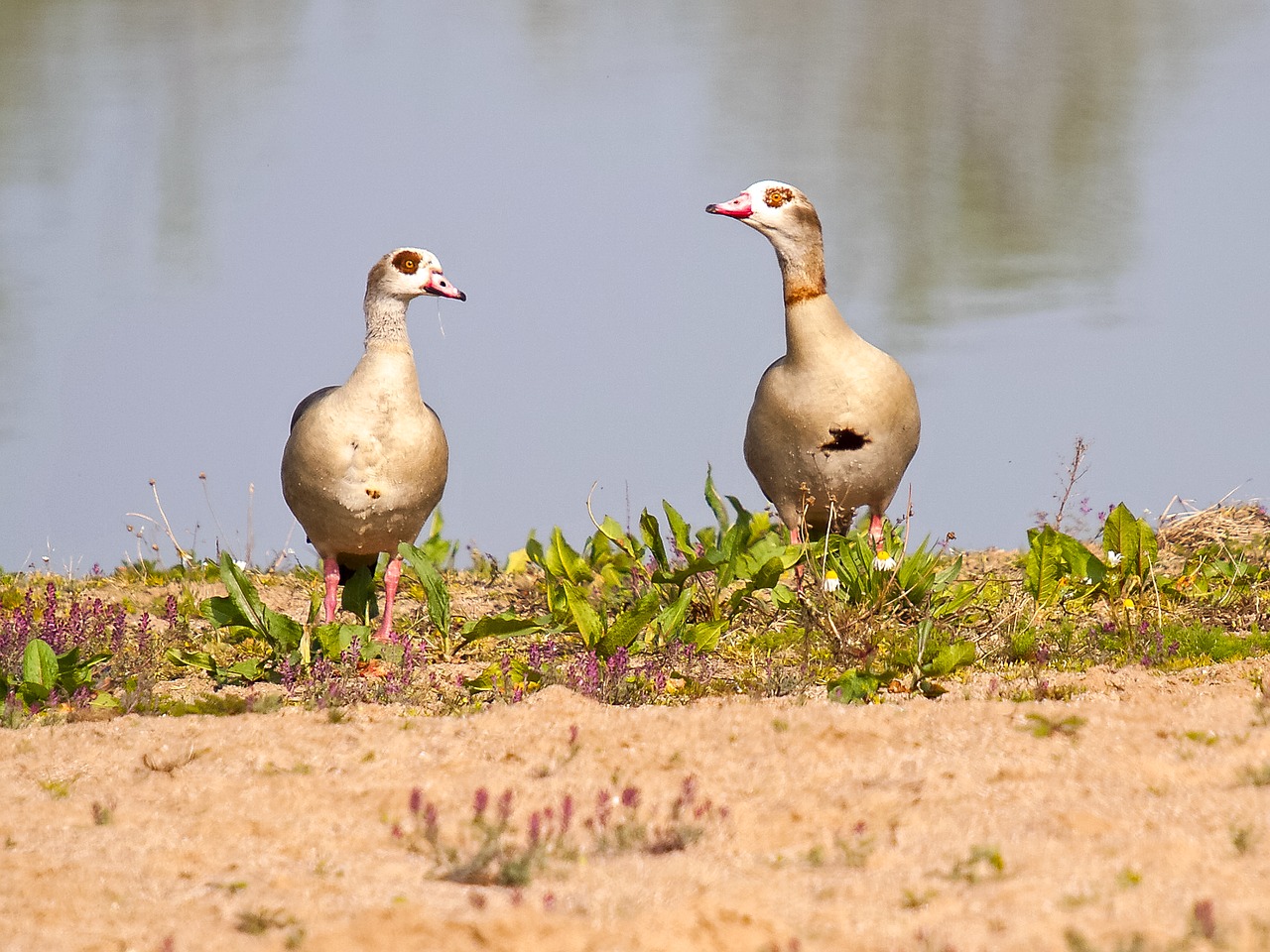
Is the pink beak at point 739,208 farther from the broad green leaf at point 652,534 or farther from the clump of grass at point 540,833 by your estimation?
the clump of grass at point 540,833

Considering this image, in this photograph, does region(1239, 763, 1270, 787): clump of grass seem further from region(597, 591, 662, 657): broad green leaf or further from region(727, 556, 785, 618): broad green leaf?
region(727, 556, 785, 618): broad green leaf

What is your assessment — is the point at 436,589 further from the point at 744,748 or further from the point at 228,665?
the point at 744,748

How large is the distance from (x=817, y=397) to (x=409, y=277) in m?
2.37

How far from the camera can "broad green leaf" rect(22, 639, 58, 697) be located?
6.53 meters

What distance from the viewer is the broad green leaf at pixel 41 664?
6.53 m

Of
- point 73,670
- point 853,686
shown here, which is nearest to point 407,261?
point 73,670

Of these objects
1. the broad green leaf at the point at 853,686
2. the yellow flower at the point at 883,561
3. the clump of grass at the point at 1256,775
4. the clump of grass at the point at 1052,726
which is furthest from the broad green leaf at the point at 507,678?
the clump of grass at the point at 1256,775

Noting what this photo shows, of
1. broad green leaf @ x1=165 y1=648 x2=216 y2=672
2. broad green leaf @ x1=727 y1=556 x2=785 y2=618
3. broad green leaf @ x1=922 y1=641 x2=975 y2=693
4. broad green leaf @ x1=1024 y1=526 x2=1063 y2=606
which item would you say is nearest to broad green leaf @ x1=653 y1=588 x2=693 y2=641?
broad green leaf @ x1=727 y1=556 x2=785 y2=618

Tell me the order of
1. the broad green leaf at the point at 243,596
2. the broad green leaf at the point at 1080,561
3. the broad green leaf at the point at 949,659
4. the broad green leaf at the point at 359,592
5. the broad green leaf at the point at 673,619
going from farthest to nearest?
the broad green leaf at the point at 359,592 < the broad green leaf at the point at 1080,561 < the broad green leaf at the point at 243,596 < the broad green leaf at the point at 673,619 < the broad green leaf at the point at 949,659

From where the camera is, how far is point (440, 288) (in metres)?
7.78

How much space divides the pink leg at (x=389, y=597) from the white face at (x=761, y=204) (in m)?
2.72

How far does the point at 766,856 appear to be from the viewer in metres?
4.34

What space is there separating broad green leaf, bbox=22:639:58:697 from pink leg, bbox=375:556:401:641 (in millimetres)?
1718

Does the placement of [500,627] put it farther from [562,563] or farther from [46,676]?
[46,676]
